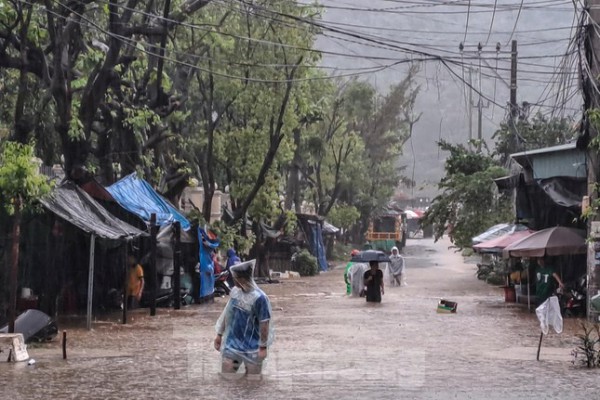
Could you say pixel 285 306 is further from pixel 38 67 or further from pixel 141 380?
pixel 141 380

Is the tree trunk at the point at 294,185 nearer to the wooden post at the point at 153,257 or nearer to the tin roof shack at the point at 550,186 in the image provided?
the tin roof shack at the point at 550,186

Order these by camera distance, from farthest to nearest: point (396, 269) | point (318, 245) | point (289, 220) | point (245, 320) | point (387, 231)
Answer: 1. point (387, 231)
2. point (318, 245)
3. point (289, 220)
4. point (396, 269)
5. point (245, 320)

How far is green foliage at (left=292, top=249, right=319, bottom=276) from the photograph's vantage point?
156 ft

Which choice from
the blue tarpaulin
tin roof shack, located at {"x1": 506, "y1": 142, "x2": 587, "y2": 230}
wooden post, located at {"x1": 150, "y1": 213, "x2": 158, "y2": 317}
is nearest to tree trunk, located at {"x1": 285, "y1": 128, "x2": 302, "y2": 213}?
tin roof shack, located at {"x1": 506, "y1": 142, "x2": 587, "y2": 230}

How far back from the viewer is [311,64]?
35219mm

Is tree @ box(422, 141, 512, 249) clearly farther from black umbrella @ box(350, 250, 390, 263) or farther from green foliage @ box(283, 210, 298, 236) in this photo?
black umbrella @ box(350, 250, 390, 263)

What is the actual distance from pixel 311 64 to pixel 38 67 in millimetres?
14846

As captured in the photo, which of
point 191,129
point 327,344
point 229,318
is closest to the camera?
point 229,318

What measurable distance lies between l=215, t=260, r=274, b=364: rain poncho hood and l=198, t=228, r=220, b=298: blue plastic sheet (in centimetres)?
1715

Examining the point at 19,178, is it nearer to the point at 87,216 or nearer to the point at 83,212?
the point at 87,216

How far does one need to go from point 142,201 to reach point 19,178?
982 cm

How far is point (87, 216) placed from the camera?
20.0 m

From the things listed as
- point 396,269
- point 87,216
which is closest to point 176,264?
point 87,216

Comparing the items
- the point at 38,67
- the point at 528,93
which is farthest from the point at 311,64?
the point at 528,93
